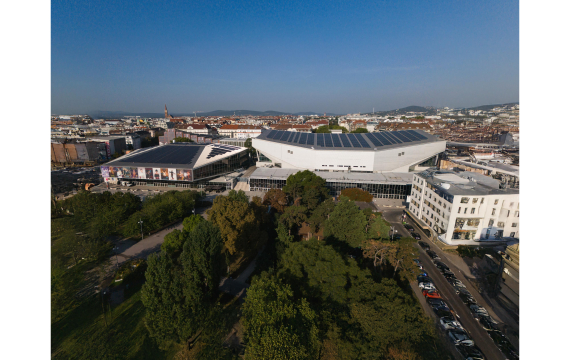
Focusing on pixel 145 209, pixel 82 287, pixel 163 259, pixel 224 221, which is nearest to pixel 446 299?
pixel 224 221

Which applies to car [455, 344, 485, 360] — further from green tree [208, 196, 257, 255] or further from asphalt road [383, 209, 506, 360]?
green tree [208, 196, 257, 255]

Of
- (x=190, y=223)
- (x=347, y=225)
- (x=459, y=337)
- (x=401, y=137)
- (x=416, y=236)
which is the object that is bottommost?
(x=459, y=337)

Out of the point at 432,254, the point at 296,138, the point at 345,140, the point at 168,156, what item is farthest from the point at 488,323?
the point at 168,156

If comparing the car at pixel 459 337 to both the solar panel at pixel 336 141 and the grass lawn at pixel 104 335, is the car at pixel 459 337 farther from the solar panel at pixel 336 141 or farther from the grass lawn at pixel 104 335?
the solar panel at pixel 336 141

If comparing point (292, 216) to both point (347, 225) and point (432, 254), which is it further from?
point (432, 254)

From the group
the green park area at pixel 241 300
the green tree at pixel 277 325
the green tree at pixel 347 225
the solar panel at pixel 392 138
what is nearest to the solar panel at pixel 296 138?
the solar panel at pixel 392 138

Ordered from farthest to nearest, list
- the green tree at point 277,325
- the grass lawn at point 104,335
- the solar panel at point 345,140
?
the solar panel at point 345,140 → the grass lawn at point 104,335 → the green tree at point 277,325

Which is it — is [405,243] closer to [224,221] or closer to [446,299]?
[446,299]
